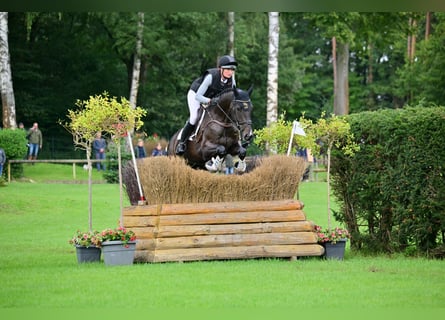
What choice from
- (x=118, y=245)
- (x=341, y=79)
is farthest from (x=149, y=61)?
(x=118, y=245)

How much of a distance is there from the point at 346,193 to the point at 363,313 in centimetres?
415

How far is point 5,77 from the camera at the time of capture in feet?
92.8

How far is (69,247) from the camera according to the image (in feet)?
46.9

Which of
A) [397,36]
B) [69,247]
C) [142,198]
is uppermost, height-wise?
[397,36]

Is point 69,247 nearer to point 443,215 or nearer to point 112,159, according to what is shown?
point 443,215

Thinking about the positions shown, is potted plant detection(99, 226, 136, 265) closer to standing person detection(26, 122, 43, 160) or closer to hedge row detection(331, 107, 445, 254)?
hedge row detection(331, 107, 445, 254)

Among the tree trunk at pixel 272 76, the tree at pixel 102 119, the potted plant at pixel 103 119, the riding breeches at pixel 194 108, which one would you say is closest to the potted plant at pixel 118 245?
the potted plant at pixel 103 119

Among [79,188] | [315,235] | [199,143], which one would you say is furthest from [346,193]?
[79,188]

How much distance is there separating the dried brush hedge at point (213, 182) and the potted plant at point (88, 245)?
2.99 ft

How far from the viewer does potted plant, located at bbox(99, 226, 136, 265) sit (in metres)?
10.8

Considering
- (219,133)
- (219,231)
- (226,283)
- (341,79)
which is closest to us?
(226,283)

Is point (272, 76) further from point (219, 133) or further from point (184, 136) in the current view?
point (219, 133)

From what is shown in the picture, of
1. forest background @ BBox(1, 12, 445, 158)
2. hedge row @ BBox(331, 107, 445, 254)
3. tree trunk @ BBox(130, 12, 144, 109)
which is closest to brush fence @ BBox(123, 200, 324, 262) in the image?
hedge row @ BBox(331, 107, 445, 254)

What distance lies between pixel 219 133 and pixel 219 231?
2232 millimetres
